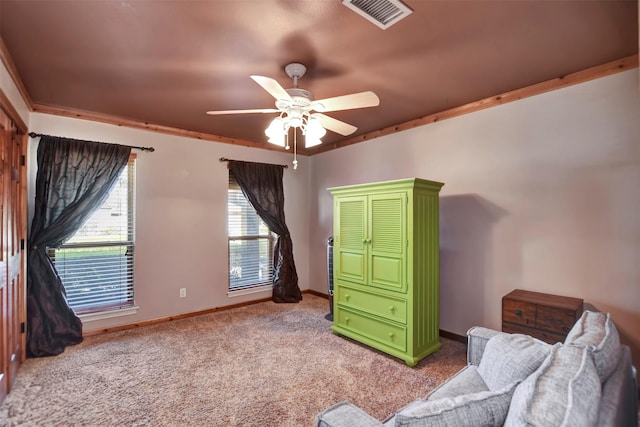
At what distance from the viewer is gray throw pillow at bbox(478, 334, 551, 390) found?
1.26 m

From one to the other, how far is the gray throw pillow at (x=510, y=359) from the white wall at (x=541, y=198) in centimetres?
154

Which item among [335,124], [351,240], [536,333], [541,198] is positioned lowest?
[536,333]

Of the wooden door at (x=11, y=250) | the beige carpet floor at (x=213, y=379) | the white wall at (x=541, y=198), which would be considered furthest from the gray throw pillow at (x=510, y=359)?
the wooden door at (x=11, y=250)

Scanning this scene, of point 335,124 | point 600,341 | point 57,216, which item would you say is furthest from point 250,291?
point 600,341

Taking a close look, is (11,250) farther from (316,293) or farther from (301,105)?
(316,293)

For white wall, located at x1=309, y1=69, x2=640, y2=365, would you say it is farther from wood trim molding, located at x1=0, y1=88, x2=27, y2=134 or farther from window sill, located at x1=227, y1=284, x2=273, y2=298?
Result: wood trim molding, located at x1=0, y1=88, x2=27, y2=134

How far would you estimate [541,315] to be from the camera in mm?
2355

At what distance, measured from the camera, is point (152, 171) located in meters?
3.75

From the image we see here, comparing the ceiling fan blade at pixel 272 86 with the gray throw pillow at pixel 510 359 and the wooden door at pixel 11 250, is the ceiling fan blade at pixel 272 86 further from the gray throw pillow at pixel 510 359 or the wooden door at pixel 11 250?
the wooden door at pixel 11 250

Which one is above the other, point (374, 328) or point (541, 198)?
point (541, 198)

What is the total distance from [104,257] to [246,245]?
1.73 metres

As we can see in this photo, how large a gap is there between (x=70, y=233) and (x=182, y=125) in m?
1.67

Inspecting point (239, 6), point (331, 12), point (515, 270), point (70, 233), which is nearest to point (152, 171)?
point (70, 233)

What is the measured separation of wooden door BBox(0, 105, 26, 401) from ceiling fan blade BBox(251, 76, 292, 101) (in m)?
1.97
